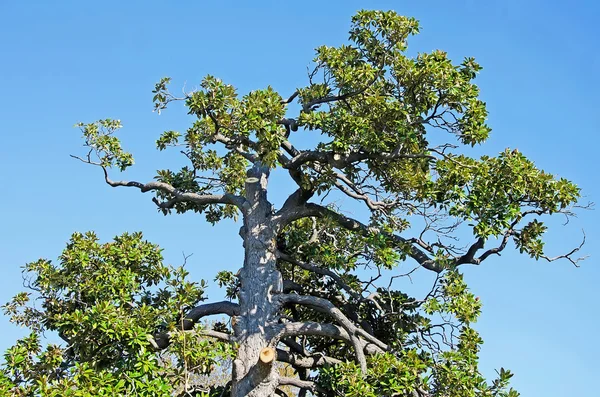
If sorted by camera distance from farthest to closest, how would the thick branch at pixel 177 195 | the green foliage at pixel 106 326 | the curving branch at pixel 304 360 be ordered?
the thick branch at pixel 177 195 → the curving branch at pixel 304 360 → the green foliage at pixel 106 326

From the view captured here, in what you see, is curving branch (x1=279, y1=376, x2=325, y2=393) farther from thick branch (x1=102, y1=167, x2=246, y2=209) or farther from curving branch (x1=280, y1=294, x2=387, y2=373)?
thick branch (x1=102, y1=167, x2=246, y2=209)

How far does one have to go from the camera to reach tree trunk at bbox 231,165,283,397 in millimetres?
12211

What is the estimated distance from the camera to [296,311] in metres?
15.1

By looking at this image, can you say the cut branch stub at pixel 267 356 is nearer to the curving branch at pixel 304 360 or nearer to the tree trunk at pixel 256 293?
the tree trunk at pixel 256 293

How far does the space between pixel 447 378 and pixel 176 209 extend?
22.1 feet

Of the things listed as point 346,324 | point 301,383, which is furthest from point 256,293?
point 301,383

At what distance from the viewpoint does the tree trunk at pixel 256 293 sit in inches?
481

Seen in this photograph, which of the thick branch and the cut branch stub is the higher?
the thick branch

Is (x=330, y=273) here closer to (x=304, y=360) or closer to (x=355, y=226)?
(x=355, y=226)

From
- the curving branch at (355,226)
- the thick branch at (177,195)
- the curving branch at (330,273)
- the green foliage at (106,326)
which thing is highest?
the thick branch at (177,195)

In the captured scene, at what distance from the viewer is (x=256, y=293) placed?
42.7 ft

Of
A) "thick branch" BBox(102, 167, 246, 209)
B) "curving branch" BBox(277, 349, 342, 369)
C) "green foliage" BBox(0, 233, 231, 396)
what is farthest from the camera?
"thick branch" BBox(102, 167, 246, 209)

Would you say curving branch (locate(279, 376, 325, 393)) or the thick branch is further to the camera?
the thick branch

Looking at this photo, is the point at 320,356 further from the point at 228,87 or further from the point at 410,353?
the point at 228,87
